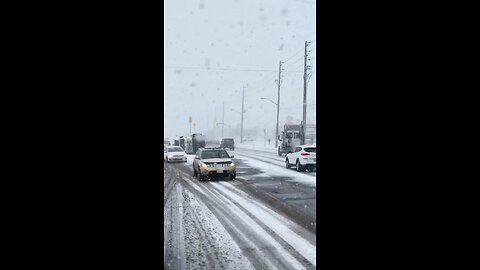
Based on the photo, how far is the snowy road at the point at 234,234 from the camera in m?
5.54

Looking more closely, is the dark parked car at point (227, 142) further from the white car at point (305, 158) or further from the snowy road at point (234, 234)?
the snowy road at point (234, 234)

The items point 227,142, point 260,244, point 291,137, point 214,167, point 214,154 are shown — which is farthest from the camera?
point 227,142

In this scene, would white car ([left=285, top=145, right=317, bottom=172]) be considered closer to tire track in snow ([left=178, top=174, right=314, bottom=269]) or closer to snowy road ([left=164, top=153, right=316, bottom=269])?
snowy road ([left=164, top=153, right=316, bottom=269])

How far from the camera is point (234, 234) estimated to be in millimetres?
7203

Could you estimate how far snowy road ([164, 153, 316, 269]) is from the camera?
5.54 metres

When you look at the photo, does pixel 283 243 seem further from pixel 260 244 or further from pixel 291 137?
pixel 291 137

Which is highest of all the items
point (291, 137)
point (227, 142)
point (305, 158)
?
point (291, 137)

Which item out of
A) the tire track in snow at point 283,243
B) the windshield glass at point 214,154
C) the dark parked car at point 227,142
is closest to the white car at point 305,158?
the windshield glass at point 214,154

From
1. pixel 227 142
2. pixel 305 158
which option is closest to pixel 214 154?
pixel 305 158
